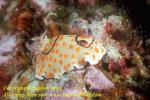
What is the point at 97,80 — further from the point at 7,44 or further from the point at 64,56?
the point at 7,44

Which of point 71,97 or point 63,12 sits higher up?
point 63,12

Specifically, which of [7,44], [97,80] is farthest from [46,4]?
[97,80]

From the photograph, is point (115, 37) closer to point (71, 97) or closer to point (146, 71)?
point (146, 71)

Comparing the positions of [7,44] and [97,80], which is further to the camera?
[7,44]

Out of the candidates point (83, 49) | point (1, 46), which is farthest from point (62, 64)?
point (1, 46)

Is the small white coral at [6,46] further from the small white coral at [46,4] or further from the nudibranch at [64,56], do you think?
the small white coral at [46,4]

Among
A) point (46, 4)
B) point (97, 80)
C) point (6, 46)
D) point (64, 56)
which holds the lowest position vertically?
point (97, 80)

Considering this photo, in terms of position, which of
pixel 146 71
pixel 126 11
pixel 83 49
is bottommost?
pixel 146 71

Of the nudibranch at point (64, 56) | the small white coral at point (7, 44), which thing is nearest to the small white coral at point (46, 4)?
the nudibranch at point (64, 56)

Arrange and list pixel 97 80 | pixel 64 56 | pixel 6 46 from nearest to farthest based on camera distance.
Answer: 1. pixel 97 80
2. pixel 64 56
3. pixel 6 46
